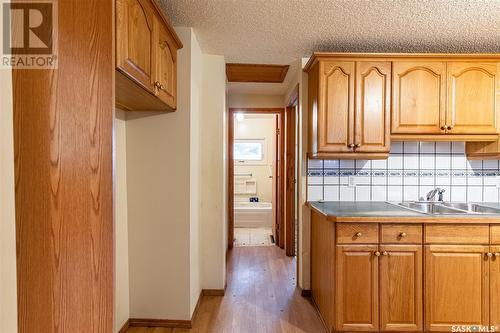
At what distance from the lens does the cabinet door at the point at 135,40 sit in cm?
129

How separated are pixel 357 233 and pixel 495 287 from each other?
3.28ft

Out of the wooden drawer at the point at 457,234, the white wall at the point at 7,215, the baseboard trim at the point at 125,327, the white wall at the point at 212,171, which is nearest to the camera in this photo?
the white wall at the point at 7,215

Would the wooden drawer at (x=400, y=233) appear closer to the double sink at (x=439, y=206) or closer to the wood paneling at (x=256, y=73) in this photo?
the double sink at (x=439, y=206)

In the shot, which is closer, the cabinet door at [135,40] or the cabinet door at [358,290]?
the cabinet door at [135,40]

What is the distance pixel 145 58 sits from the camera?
1.56m

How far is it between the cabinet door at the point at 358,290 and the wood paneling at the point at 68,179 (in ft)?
5.04

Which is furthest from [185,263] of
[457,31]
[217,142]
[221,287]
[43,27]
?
[457,31]

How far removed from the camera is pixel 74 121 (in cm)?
100

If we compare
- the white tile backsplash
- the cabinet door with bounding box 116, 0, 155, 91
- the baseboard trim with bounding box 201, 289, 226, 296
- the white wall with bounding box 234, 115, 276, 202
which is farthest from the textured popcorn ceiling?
the white wall with bounding box 234, 115, 276, 202

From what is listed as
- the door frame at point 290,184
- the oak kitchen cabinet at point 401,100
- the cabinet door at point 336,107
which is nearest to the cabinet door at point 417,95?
the oak kitchen cabinet at point 401,100

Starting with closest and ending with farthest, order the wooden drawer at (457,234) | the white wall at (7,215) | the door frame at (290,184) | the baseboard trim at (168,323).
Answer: the white wall at (7,215) → the wooden drawer at (457,234) → the baseboard trim at (168,323) → the door frame at (290,184)

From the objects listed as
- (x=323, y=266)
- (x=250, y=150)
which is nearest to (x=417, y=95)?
(x=323, y=266)

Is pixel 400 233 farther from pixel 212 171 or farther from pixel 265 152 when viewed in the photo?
pixel 265 152

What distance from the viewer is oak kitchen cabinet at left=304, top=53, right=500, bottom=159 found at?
93.0 inches
